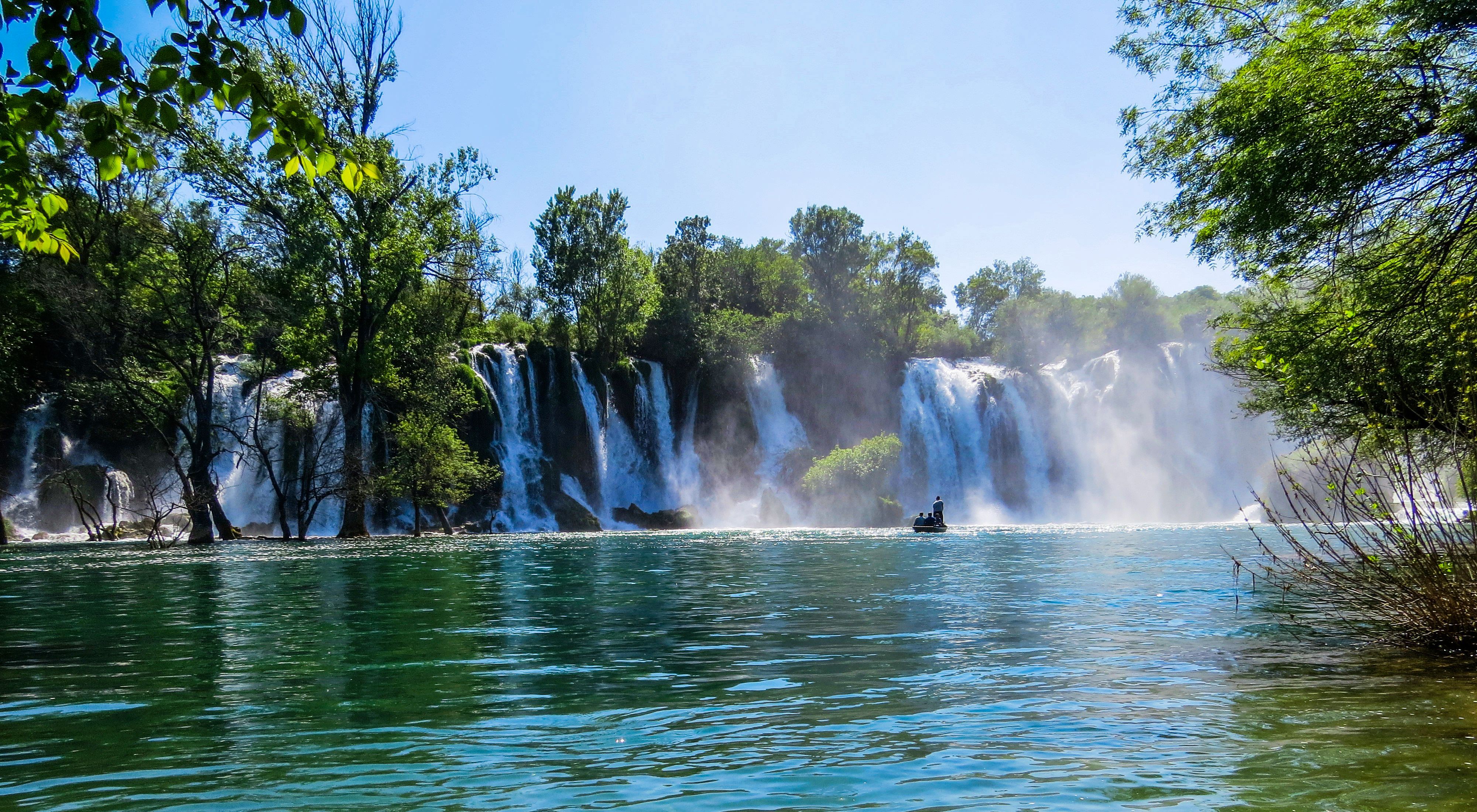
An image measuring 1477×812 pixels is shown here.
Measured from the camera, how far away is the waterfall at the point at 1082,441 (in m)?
46.9

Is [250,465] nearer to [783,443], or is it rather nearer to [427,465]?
[427,465]

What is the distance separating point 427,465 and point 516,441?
8412mm

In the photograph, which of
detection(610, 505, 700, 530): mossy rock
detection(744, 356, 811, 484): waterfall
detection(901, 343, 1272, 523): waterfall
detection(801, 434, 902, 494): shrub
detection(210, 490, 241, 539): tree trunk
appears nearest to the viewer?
detection(210, 490, 241, 539): tree trunk

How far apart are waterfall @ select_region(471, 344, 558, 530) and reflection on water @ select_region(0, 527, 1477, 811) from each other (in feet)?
79.8

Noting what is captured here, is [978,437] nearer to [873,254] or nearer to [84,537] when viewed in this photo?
[873,254]

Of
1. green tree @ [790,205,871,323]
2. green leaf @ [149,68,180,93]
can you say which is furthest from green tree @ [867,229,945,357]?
green leaf @ [149,68,180,93]

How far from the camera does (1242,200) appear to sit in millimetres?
9125

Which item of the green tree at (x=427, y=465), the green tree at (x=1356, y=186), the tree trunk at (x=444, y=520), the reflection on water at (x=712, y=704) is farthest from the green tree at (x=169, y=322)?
the green tree at (x=1356, y=186)

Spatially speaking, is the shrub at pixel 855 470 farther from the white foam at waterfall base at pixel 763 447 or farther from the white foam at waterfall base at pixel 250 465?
the white foam at waterfall base at pixel 250 465

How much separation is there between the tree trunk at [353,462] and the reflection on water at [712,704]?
15636 millimetres

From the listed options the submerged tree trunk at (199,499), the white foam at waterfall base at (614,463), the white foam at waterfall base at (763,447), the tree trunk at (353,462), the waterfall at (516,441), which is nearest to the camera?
the submerged tree trunk at (199,499)

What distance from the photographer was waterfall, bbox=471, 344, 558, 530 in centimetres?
3641

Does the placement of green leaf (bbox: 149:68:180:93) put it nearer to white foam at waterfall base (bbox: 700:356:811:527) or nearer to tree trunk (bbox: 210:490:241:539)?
tree trunk (bbox: 210:490:241:539)

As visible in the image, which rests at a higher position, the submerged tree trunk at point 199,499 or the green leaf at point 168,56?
the green leaf at point 168,56
